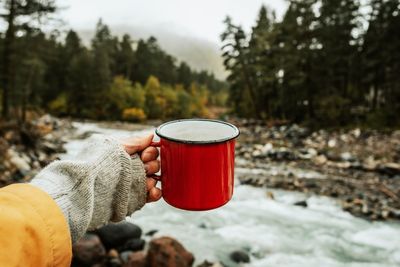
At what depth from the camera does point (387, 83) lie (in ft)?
72.6

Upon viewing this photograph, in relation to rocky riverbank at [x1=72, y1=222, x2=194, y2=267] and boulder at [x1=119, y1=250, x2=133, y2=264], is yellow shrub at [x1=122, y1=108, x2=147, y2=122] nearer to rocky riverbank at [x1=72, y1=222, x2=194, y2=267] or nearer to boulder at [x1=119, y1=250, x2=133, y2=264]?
rocky riverbank at [x1=72, y1=222, x2=194, y2=267]

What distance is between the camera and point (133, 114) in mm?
38031

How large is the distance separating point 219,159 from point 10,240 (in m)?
0.78

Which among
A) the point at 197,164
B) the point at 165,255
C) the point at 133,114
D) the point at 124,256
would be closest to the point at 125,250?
the point at 124,256

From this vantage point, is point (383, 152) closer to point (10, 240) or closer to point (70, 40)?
point (10, 240)

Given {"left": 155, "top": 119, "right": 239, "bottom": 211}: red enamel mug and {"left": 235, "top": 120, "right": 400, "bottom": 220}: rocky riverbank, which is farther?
{"left": 235, "top": 120, "right": 400, "bottom": 220}: rocky riverbank

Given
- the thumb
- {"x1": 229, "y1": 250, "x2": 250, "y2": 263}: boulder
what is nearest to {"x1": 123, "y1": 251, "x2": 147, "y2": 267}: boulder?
{"x1": 229, "y1": 250, "x2": 250, "y2": 263}: boulder

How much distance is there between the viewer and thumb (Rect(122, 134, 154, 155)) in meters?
1.63

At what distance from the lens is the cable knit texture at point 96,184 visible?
4.44 ft

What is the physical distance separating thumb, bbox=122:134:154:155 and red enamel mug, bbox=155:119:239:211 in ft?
0.41

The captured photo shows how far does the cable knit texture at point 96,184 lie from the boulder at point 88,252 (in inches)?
157

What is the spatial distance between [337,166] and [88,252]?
8444 mm

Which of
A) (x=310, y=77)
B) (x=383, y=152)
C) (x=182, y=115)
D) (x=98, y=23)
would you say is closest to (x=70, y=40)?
(x=98, y=23)

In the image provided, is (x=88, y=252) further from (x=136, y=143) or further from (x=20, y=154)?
(x=20, y=154)
